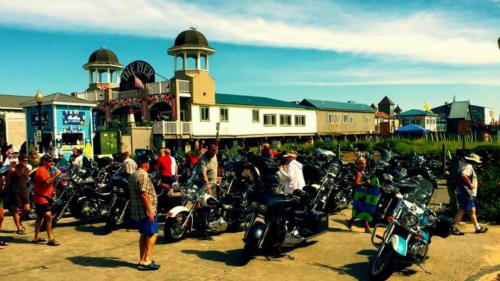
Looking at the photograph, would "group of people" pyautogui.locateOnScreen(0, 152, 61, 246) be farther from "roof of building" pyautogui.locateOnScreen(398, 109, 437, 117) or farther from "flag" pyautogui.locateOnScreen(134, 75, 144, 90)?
"roof of building" pyautogui.locateOnScreen(398, 109, 437, 117)

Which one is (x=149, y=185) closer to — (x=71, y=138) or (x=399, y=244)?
(x=399, y=244)

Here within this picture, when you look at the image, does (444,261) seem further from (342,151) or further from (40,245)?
(342,151)

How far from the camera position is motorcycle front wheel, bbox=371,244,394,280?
6.00 metres

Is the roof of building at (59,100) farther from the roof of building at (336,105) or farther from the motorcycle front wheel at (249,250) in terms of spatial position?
the motorcycle front wheel at (249,250)

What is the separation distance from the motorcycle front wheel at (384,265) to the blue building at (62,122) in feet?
93.3

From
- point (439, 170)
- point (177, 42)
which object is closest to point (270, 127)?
point (177, 42)

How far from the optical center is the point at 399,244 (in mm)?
5984

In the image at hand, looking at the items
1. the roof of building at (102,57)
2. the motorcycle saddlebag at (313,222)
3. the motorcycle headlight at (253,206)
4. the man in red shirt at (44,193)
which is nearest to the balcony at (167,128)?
the roof of building at (102,57)

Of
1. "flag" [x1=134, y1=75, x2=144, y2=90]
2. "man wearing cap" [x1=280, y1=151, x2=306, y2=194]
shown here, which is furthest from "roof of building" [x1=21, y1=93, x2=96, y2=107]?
"man wearing cap" [x1=280, y1=151, x2=306, y2=194]

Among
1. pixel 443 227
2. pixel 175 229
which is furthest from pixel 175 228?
pixel 443 227

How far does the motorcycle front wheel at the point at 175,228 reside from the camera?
8.48 m

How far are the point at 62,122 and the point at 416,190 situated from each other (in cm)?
3066

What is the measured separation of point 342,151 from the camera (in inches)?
958

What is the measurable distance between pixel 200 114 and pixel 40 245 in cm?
2815
